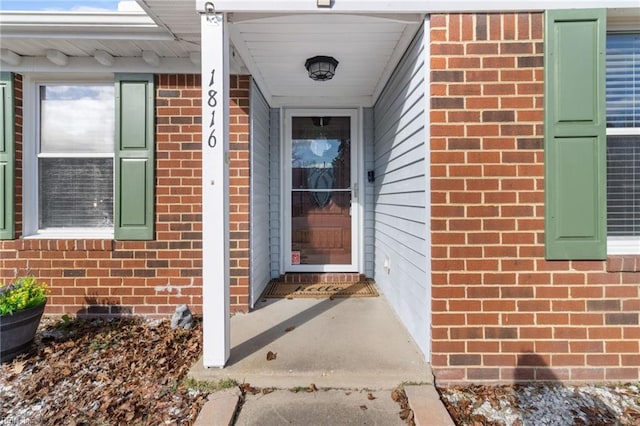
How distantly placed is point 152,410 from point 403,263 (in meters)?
2.12

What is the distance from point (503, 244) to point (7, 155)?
4.47 m

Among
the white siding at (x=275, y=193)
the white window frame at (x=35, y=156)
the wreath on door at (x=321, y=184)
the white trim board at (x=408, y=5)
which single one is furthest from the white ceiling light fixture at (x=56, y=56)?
the wreath on door at (x=321, y=184)

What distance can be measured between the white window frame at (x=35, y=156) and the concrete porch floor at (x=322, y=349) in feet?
6.19

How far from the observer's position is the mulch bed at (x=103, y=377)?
1896 mm

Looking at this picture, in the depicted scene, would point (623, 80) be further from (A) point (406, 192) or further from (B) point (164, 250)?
(B) point (164, 250)

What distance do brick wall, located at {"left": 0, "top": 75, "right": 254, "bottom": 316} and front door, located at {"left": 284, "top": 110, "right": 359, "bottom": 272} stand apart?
1.12m

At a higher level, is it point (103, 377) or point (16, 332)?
point (16, 332)

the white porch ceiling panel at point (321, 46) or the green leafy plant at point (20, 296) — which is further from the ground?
the white porch ceiling panel at point (321, 46)

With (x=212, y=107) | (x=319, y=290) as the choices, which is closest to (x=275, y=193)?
(x=319, y=290)

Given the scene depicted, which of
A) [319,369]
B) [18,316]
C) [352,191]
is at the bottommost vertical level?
[319,369]

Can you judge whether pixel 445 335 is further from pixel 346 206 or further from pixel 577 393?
pixel 346 206

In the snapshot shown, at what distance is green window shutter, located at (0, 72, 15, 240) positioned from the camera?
3135 mm

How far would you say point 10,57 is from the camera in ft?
10.00

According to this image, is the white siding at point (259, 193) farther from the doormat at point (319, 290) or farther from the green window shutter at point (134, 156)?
the green window shutter at point (134, 156)
